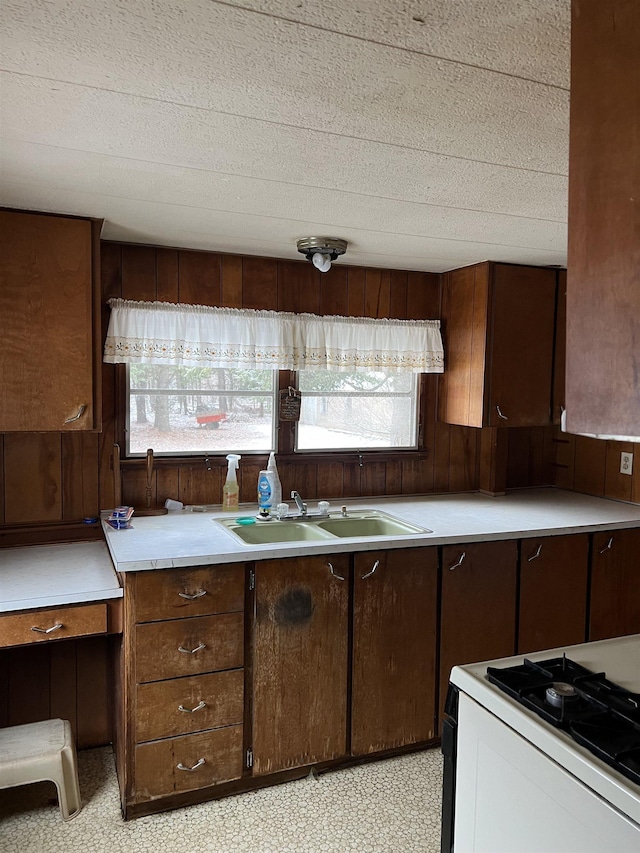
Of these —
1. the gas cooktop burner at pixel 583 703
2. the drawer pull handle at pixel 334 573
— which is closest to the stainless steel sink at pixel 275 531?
the drawer pull handle at pixel 334 573

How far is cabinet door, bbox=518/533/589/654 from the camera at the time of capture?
2871mm

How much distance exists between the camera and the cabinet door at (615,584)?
303cm

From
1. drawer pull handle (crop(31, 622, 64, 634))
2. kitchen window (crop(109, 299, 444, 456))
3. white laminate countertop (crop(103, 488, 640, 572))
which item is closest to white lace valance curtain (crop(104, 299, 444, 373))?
kitchen window (crop(109, 299, 444, 456))

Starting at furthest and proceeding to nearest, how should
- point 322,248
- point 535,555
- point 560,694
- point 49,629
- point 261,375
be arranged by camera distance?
point 261,375 < point 535,555 < point 322,248 < point 49,629 < point 560,694

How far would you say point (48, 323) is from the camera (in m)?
2.35

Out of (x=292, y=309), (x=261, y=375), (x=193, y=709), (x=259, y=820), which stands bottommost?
(x=259, y=820)

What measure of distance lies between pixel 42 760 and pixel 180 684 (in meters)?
0.51

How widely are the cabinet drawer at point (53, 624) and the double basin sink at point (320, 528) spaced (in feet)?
2.09

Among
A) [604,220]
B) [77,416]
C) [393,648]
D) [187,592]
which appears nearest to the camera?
[604,220]

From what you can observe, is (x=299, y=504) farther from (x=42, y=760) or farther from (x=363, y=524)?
(x=42, y=760)

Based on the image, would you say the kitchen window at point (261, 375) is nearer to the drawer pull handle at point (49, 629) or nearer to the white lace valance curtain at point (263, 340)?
the white lace valance curtain at point (263, 340)

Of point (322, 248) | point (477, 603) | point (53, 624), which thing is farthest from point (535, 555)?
point (53, 624)

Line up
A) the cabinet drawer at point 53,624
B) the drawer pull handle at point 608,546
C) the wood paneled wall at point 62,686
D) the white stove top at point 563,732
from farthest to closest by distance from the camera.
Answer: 1. the drawer pull handle at point 608,546
2. the wood paneled wall at point 62,686
3. the cabinet drawer at point 53,624
4. the white stove top at point 563,732

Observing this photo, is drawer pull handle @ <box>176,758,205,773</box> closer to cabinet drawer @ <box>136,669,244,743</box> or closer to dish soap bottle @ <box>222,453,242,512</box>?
cabinet drawer @ <box>136,669,244,743</box>
